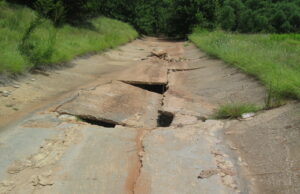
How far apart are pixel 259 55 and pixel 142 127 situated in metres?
5.11

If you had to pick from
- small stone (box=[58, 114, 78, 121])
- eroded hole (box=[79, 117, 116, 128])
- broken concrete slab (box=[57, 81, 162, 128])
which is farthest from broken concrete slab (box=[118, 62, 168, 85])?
small stone (box=[58, 114, 78, 121])

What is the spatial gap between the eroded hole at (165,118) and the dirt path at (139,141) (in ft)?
0.06

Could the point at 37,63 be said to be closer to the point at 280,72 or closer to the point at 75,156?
the point at 75,156

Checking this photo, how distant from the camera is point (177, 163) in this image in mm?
4109

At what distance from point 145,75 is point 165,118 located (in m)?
3.55

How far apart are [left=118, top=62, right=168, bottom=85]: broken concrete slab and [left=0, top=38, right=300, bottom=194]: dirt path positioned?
34.9 inches

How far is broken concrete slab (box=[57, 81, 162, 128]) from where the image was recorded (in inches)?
229

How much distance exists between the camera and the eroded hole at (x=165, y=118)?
6.10m

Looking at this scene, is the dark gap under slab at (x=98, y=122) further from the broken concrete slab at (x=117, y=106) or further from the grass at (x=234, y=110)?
the grass at (x=234, y=110)

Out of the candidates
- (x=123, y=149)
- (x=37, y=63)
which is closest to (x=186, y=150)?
(x=123, y=149)

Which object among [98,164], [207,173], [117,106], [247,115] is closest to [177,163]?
[207,173]

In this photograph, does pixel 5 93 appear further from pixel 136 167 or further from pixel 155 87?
pixel 155 87

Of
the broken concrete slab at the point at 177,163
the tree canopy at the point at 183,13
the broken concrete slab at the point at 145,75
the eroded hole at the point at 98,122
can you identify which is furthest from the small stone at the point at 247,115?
the tree canopy at the point at 183,13

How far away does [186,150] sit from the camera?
4516 millimetres
